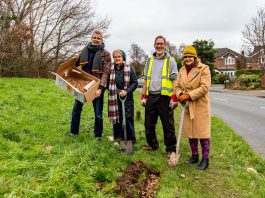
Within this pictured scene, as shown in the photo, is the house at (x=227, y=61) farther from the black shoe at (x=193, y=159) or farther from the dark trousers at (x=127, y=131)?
the black shoe at (x=193, y=159)

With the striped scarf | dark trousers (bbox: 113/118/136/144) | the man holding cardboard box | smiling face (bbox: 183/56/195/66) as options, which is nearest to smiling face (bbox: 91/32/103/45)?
the man holding cardboard box

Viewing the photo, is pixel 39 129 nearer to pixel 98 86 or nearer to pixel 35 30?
pixel 98 86

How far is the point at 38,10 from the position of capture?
104ft

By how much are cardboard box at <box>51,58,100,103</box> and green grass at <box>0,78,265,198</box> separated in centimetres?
86

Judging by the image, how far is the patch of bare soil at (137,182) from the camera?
13.4ft

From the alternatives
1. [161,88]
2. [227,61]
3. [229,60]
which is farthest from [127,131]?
[229,60]

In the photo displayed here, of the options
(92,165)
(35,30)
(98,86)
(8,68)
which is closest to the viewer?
(92,165)

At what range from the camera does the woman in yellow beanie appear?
5.36 m

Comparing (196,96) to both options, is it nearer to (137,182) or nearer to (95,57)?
(137,182)

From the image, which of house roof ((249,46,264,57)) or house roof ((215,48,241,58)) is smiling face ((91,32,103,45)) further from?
house roof ((215,48,241,58))

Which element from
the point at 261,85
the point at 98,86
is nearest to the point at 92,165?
the point at 98,86

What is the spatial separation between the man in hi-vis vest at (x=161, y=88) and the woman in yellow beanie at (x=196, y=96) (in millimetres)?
304

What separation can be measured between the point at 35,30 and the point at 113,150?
2778 cm

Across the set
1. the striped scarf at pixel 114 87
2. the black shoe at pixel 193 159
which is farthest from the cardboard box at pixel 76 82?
the black shoe at pixel 193 159
